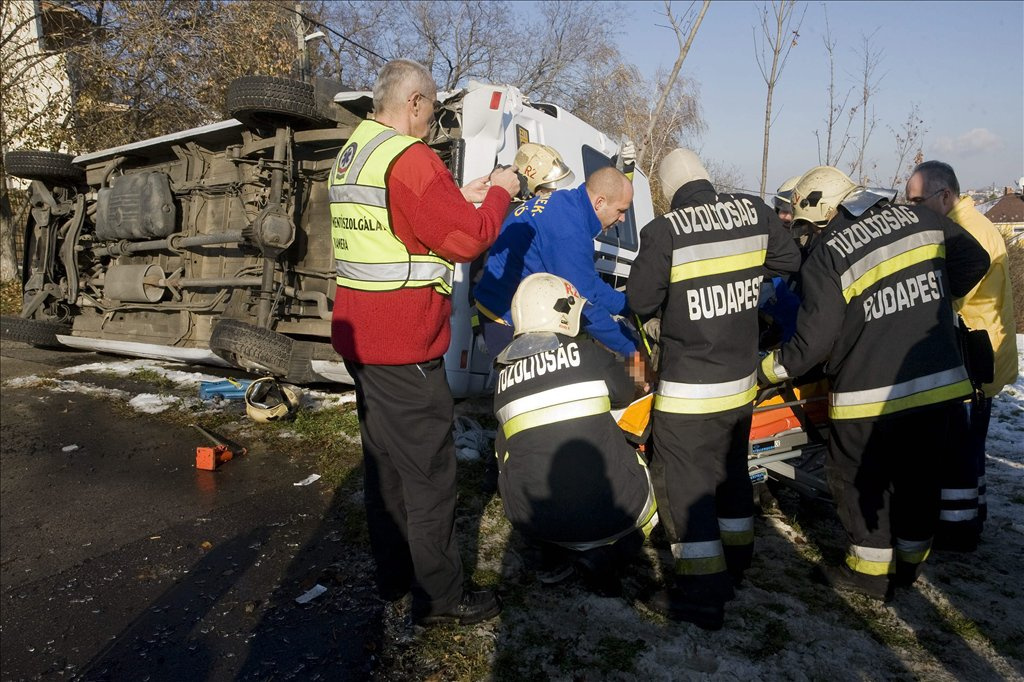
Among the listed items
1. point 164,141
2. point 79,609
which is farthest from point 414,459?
point 164,141

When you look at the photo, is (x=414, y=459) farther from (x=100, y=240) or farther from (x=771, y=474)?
(x=100, y=240)

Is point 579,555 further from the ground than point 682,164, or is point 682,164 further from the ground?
point 682,164

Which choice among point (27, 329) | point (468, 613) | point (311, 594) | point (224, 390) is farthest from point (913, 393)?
point (27, 329)

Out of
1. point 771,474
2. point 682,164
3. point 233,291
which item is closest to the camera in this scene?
point 682,164

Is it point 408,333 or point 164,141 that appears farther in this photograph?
point 164,141

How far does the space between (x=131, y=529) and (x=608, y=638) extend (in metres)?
2.77

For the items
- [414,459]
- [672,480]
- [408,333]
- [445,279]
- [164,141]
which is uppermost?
[164,141]

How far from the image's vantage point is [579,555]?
9.32 feet

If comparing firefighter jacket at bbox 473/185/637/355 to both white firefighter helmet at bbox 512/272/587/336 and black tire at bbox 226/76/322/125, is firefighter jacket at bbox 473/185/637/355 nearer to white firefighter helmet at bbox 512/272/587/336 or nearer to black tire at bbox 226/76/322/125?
white firefighter helmet at bbox 512/272/587/336

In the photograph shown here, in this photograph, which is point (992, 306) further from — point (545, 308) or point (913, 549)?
point (545, 308)

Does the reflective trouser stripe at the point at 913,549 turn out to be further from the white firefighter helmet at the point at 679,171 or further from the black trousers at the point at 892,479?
the white firefighter helmet at the point at 679,171

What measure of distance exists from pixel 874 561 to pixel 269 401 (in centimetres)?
445

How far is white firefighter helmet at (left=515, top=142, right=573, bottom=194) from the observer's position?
4012mm

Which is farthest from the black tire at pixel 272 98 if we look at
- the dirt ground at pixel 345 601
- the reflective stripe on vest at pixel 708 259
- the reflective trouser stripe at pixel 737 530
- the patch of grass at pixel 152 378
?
the reflective trouser stripe at pixel 737 530
